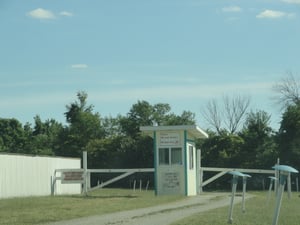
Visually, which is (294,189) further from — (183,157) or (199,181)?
(183,157)

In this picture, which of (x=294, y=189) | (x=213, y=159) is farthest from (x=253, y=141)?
(x=294, y=189)

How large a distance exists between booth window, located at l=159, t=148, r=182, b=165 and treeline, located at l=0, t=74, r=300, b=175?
2120 centimetres

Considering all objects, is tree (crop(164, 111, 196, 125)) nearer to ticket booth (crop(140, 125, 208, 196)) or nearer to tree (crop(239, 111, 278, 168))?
tree (crop(239, 111, 278, 168))

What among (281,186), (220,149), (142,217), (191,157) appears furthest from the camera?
(220,149)

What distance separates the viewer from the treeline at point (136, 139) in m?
60.5

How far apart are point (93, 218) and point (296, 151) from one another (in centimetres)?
3821

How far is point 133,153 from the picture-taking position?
64500mm

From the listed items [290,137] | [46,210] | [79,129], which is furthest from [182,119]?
[46,210]

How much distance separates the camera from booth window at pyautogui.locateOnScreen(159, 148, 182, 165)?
38625 mm

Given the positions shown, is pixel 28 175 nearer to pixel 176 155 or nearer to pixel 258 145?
pixel 176 155

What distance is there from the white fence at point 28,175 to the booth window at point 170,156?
703 centimetres

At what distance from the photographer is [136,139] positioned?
68.1 m

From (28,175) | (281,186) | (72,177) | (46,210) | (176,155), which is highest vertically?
(176,155)

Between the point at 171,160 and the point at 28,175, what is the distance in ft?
27.3
